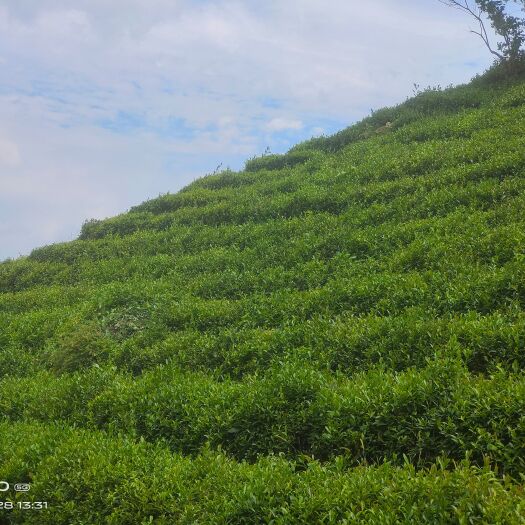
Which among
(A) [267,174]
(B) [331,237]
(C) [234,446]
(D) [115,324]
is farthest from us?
(A) [267,174]

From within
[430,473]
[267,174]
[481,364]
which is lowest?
[430,473]

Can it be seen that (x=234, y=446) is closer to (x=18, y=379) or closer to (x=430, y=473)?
(x=430, y=473)

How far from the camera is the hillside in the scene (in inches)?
200

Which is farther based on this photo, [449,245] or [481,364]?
[449,245]

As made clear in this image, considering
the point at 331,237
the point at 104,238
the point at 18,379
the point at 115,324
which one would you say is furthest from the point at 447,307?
the point at 104,238

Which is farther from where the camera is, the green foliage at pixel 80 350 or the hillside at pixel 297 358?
the green foliage at pixel 80 350

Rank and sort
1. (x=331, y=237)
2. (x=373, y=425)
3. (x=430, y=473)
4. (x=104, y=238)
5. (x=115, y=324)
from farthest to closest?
1. (x=104, y=238)
2. (x=331, y=237)
3. (x=115, y=324)
4. (x=373, y=425)
5. (x=430, y=473)

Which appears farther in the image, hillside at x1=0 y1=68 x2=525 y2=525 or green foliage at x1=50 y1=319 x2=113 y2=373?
green foliage at x1=50 y1=319 x2=113 y2=373

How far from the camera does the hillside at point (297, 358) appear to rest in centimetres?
508

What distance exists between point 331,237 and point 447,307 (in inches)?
168

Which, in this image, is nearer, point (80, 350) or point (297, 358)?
point (297, 358)

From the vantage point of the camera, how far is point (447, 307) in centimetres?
786

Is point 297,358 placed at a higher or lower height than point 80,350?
lower

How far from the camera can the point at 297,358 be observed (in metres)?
7.71
